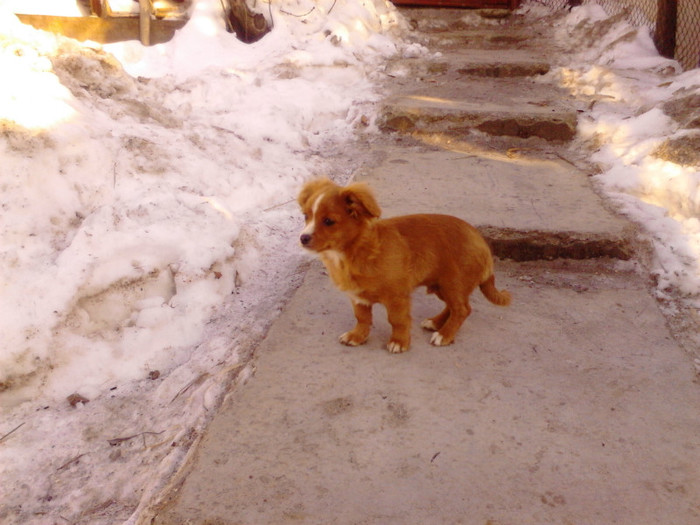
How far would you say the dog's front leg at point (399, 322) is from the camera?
96.7 inches

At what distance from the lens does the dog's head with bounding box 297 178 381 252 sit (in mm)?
2295

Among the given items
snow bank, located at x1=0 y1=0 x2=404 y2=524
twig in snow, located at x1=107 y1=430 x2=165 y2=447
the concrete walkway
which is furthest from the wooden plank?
twig in snow, located at x1=107 y1=430 x2=165 y2=447

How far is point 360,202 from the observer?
2.30 metres

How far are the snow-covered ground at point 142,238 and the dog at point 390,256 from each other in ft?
2.05

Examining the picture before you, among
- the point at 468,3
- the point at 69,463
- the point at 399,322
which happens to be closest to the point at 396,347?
the point at 399,322

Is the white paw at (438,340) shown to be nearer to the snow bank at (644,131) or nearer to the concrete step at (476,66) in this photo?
the snow bank at (644,131)

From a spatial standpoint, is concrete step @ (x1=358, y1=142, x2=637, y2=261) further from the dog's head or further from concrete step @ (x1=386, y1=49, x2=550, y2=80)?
concrete step @ (x1=386, y1=49, x2=550, y2=80)

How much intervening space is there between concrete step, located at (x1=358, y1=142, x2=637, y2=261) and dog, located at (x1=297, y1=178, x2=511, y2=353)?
0.85 metres

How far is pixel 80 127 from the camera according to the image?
341 centimetres

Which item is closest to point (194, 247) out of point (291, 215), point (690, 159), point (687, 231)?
point (291, 215)

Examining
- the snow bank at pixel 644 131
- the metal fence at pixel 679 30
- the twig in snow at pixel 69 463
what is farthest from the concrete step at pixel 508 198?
the metal fence at pixel 679 30

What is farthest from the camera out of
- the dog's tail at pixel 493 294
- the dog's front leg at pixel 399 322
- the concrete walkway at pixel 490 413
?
the dog's tail at pixel 493 294

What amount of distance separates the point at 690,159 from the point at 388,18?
5.51m

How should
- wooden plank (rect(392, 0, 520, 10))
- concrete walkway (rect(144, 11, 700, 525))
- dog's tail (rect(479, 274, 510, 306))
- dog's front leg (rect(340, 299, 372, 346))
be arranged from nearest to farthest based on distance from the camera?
concrete walkway (rect(144, 11, 700, 525)) → dog's front leg (rect(340, 299, 372, 346)) → dog's tail (rect(479, 274, 510, 306)) → wooden plank (rect(392, 0, 520, 10))
